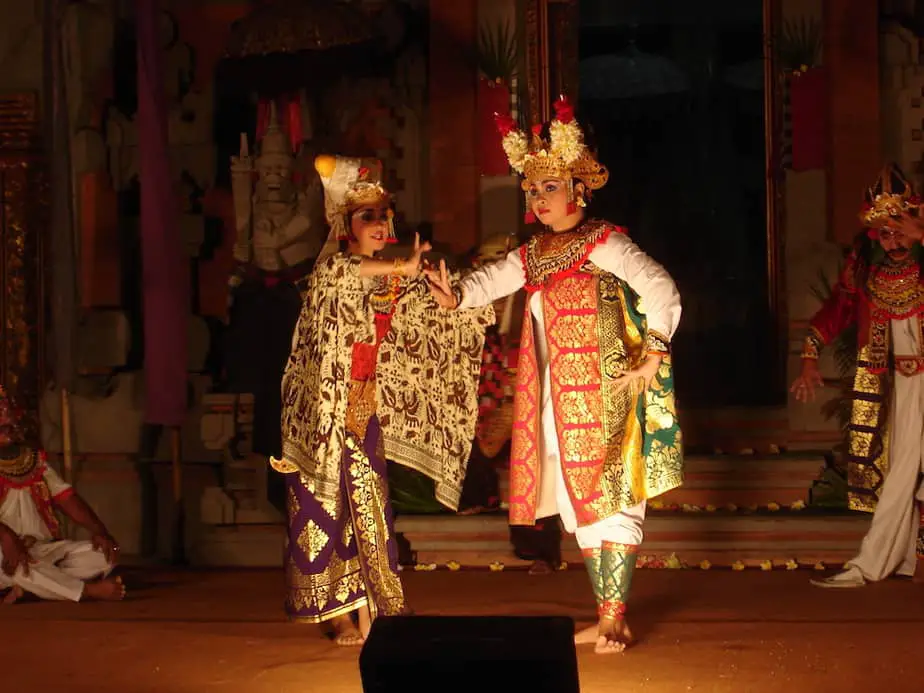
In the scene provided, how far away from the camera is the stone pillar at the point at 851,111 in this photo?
7.08 metres

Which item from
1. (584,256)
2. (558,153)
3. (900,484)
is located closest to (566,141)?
(558,153)

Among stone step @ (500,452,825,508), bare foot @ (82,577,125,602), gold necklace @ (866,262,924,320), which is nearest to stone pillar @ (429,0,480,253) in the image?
stone step @ (500,452,825,508)

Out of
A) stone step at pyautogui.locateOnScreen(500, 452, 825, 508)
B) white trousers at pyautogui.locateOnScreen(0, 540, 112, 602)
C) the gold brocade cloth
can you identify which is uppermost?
the gold brocade cloth

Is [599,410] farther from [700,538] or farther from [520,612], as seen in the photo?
[700,538]

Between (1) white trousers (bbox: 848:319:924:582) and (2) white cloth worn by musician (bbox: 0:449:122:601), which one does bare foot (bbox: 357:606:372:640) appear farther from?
(1) white trousers (bbox: 848:319:924:582)

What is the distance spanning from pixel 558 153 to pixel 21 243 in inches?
144

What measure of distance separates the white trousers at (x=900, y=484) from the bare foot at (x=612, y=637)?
5.01 feet

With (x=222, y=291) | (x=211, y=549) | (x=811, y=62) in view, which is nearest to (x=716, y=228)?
(x=811, y=62)

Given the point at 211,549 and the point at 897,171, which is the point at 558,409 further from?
the point at 211,549

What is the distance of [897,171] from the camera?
223 inches

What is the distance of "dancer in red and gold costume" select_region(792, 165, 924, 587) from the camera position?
566cm

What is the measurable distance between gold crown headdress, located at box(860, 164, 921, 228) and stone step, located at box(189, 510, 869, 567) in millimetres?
1503

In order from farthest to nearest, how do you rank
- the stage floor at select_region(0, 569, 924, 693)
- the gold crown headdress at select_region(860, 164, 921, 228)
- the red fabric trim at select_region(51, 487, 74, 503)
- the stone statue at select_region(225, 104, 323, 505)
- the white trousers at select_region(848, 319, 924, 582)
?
1. the stone statue at select_region(225, 104, 323, 505)
2. the red fabric trim at select_region(51, 487, 74, 503)
3. the white trousers at select_region(848, 319, 924, 582)
4. the gold crown headdress at select_region(860, 164, 921, 228)
5. the stage floor at select_region(0, 569, 924, 693)

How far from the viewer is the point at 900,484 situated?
5715 millimetres
